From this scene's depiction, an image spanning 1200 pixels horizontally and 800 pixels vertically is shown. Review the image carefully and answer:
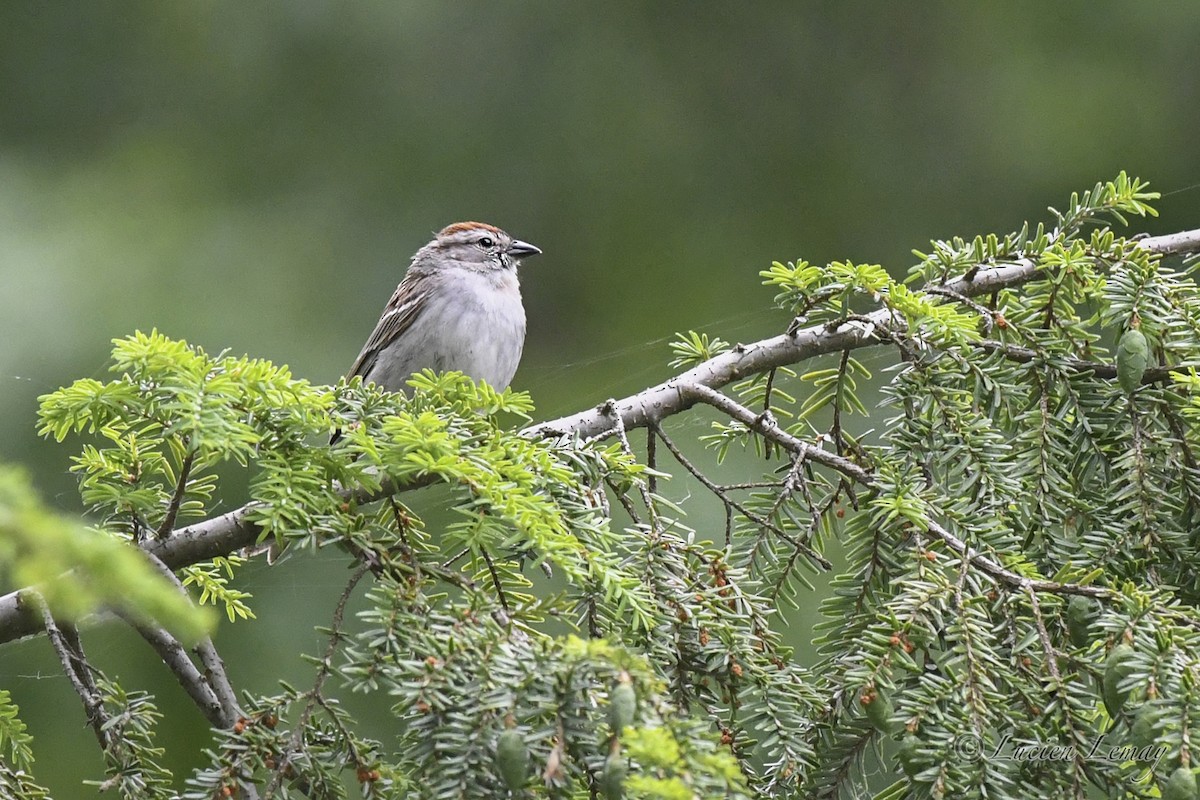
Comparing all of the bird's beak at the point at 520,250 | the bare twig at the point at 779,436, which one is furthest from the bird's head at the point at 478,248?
the bare twig at the point at 779,436

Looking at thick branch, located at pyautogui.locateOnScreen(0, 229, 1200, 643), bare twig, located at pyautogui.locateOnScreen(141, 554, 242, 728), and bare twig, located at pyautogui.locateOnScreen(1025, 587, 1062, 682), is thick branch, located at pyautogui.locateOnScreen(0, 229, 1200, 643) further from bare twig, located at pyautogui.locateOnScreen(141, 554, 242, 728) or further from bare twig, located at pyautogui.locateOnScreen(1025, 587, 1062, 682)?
bare twig, located at pyautogui.locateOnScreen(1025, 587, 1062, 682)

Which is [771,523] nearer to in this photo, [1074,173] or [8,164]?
[1074,173]

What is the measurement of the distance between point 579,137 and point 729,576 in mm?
5117

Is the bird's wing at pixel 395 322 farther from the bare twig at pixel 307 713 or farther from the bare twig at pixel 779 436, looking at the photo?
the bare twig at pixel 307 713

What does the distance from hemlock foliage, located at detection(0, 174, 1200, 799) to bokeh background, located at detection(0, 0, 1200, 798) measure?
133 inches

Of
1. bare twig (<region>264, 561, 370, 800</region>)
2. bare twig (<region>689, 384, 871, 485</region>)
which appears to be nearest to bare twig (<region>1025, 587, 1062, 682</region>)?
bare twig (<region>689, 384, 871, 485</region>)

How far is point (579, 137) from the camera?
21.0 ft

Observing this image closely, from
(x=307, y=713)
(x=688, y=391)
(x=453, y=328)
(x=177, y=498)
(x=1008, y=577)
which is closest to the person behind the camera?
(x=307, y=713)

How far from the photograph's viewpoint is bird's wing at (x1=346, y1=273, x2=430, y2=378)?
380 cm

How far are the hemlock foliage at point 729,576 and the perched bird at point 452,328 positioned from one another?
1.86 meters

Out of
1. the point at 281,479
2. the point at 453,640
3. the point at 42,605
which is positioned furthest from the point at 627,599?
the point at 42,605

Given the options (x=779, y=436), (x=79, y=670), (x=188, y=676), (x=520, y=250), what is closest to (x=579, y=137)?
(x=520, y=250)

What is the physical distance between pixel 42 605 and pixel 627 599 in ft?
2.75

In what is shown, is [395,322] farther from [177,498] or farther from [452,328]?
[177,498]
